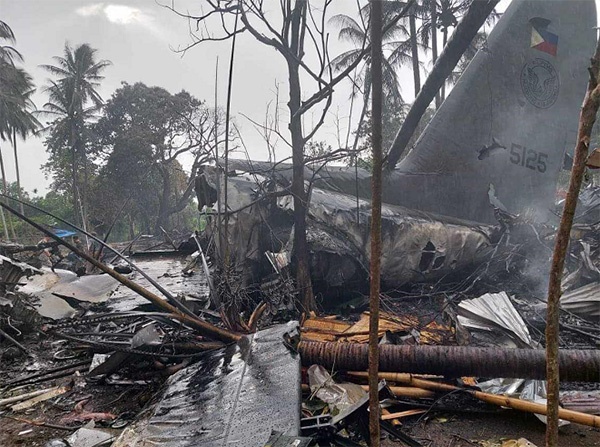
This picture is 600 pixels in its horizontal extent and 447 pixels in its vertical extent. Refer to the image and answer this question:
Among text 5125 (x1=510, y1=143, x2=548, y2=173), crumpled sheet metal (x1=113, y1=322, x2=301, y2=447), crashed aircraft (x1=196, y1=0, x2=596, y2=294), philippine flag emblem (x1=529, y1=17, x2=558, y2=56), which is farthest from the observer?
philippine flag emblem (x1=529, y1=17, x2=558, y2=56)

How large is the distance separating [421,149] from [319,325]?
13.4 ft

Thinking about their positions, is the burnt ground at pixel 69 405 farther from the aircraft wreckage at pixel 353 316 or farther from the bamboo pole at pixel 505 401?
the bamboo pole at pixel 505 401

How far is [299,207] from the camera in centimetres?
482

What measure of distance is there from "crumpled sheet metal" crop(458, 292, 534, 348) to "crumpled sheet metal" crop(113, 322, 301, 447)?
1.91 metres

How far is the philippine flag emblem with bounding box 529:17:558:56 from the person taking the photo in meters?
7.69

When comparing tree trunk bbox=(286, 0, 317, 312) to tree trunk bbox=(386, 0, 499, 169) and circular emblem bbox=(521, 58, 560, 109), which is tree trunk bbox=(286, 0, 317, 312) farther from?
circular emblem bbox=(521, 58, 560, 109)

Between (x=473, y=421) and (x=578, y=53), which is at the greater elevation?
(x=578, y=53)

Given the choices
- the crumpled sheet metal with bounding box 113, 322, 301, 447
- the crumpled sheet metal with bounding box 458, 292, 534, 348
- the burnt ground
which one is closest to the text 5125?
the crumpled sheet metal with bounding box 458, 292, 534, 348

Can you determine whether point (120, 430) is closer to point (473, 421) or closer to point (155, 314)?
point (155, 314)

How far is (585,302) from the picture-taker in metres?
4.50

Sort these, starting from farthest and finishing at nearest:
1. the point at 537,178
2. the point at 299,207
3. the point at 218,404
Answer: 1. the point at 537,178
2. the point at 299,207
3. the point at 218,404

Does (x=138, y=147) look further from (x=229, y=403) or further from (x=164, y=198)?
(x=229, y=403)

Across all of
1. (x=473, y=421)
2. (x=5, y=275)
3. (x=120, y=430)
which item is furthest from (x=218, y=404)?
(x=5, y=275)

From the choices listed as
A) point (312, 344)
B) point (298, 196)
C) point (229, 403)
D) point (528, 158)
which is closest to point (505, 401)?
point (312, 344)
